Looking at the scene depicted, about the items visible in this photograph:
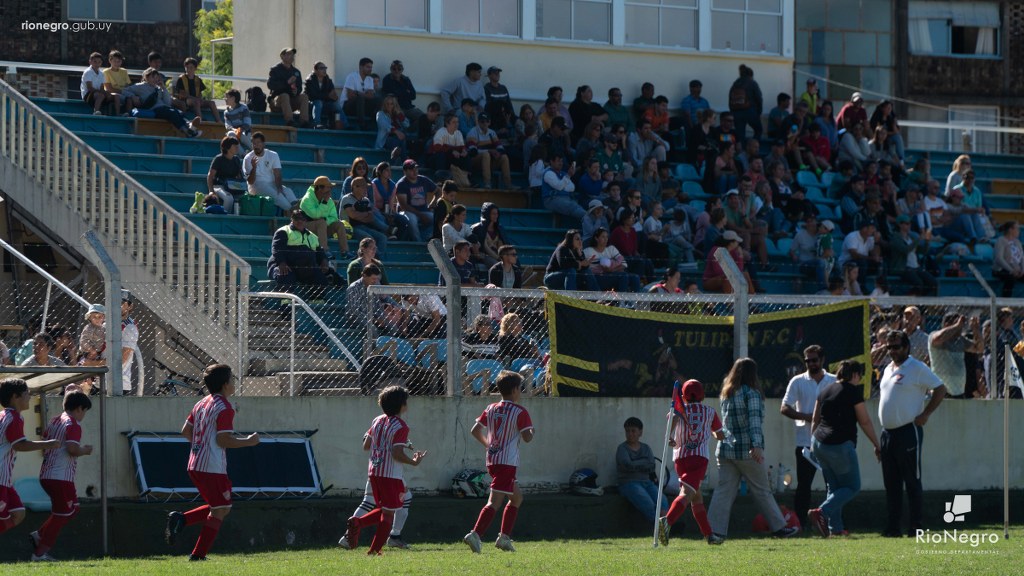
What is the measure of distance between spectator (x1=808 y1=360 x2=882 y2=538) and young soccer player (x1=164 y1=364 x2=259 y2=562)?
5.90m

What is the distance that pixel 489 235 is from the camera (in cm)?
2086

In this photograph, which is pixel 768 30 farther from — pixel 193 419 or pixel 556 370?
pixel 193 419

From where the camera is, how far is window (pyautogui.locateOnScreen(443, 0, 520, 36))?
88.3ft

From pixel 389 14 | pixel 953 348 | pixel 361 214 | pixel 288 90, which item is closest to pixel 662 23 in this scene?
pixel 389 14

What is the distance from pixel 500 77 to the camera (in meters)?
27.0

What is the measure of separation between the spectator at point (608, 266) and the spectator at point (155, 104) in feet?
20.3

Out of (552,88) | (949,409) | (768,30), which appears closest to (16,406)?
(949,409)

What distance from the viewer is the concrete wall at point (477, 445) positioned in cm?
1477

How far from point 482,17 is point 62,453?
15.3 m

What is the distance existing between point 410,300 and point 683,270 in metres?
7.41

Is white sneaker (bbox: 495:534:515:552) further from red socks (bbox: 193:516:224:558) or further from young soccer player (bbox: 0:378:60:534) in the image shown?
young soccer player (bbox: 0:378:60:534)

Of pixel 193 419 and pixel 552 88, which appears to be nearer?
pixel 193 419

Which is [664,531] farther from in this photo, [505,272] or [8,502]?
[8,502]

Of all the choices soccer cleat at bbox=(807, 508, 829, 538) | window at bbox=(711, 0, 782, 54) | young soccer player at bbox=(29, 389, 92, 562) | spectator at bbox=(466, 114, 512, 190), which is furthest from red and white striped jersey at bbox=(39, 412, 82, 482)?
window at bbox=(711, 0, 782, 54)
